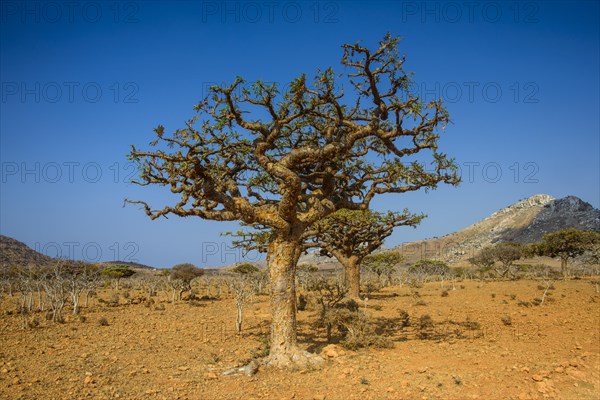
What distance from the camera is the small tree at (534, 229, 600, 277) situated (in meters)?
46.1

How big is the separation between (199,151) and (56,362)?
668cm

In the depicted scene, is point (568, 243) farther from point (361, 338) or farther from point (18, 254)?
point (18, 254)

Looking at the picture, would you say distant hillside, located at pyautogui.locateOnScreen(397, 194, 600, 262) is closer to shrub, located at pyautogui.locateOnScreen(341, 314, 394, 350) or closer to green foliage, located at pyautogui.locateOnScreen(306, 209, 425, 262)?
green foliage, located at pyautogui.locateOnScreen(306, 209, 425, 262)

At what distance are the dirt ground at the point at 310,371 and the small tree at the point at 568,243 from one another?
35021 millimetres

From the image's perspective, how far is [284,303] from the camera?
9.73 m

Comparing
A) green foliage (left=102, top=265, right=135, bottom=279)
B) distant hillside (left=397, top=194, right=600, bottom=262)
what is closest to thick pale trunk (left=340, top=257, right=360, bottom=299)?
green foliage (left=102, top=265, right=135, bottom=279)

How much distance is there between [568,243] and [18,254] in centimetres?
8294

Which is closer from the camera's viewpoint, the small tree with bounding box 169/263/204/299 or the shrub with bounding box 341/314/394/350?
the shrub with bounding box 341/314/394/350

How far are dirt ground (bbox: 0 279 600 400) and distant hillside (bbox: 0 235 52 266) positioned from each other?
57.8 m

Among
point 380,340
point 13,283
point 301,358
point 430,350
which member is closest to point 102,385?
point 301,358

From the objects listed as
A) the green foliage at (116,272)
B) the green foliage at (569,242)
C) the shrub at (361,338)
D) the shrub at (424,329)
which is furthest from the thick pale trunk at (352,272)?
the green foliage at (569,242)

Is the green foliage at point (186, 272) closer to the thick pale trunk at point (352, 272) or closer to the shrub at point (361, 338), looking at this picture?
the thick pale trunk at point (352, 272)

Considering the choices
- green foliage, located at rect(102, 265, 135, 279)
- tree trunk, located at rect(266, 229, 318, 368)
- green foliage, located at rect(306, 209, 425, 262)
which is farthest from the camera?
green foliage, located at rect(102, 265, 135, 279)

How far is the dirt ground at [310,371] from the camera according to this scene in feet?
25.8
